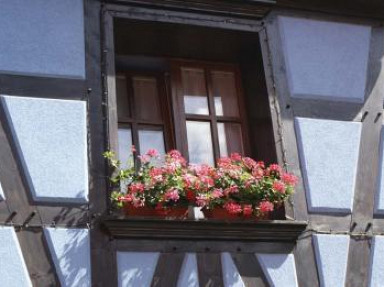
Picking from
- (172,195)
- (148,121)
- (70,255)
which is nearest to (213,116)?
(148,121)

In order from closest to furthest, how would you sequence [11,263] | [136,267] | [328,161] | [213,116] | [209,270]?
1. [11,263]
2. [136,267]
3. [209,270]
4. [328,161]
5. [213,116]

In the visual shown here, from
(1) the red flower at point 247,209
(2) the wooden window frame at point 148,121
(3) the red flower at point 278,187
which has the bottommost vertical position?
(1) the red flower at point 247,209

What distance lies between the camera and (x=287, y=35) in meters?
6.99

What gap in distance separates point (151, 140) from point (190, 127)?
→ 0.35 metres

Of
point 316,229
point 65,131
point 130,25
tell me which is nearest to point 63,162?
point 65,131

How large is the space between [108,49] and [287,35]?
5.17ft

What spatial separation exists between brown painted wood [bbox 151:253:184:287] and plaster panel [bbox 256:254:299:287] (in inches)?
24.8

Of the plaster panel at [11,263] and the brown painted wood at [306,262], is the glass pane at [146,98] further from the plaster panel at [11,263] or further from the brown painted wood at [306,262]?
the plaster panel at [11,263]

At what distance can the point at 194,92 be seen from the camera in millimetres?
6984

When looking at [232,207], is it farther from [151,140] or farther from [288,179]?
[151,140]

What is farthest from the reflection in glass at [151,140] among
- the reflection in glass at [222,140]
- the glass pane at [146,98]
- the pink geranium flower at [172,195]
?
the pink geranium flower at [172,195]

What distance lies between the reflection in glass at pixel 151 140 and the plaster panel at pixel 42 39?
0.80m

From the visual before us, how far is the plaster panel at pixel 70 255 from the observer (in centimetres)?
554

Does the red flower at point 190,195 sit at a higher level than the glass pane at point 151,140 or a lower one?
lower
